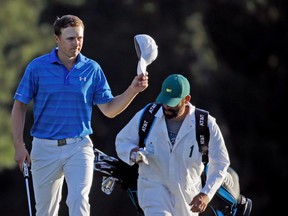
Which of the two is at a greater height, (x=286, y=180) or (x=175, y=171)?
(x=175, y=171)

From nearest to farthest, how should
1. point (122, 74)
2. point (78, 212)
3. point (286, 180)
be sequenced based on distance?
point (78, 212) → point (122, 74) → point (286, 180)

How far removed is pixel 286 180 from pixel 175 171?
16.9 m

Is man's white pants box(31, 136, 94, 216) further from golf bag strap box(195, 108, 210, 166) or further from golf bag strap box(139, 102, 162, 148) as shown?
golf bag strap box(195, 108, 210, 166)

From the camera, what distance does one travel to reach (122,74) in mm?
22062

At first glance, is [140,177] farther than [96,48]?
No

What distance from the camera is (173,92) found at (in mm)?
9297

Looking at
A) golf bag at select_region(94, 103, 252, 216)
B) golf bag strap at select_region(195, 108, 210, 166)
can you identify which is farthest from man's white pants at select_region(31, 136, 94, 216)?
golf bag strap at select_region(195, 108, 210, 166)

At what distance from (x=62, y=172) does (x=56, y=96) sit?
1.96ft

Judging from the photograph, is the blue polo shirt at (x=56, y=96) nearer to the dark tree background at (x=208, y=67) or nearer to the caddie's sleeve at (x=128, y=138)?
the caddie's sleeve at (x=128, y=138)

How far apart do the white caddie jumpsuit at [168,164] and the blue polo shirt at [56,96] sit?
1.69ft

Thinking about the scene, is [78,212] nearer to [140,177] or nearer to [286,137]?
[140,177]

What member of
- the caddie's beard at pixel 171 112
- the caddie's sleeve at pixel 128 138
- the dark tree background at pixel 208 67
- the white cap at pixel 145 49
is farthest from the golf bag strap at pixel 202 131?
the dark tree background at pixel 208 67

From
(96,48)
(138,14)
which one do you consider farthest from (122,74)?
(138,14)

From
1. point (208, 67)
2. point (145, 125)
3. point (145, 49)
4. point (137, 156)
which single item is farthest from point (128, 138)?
point (208, 67)
